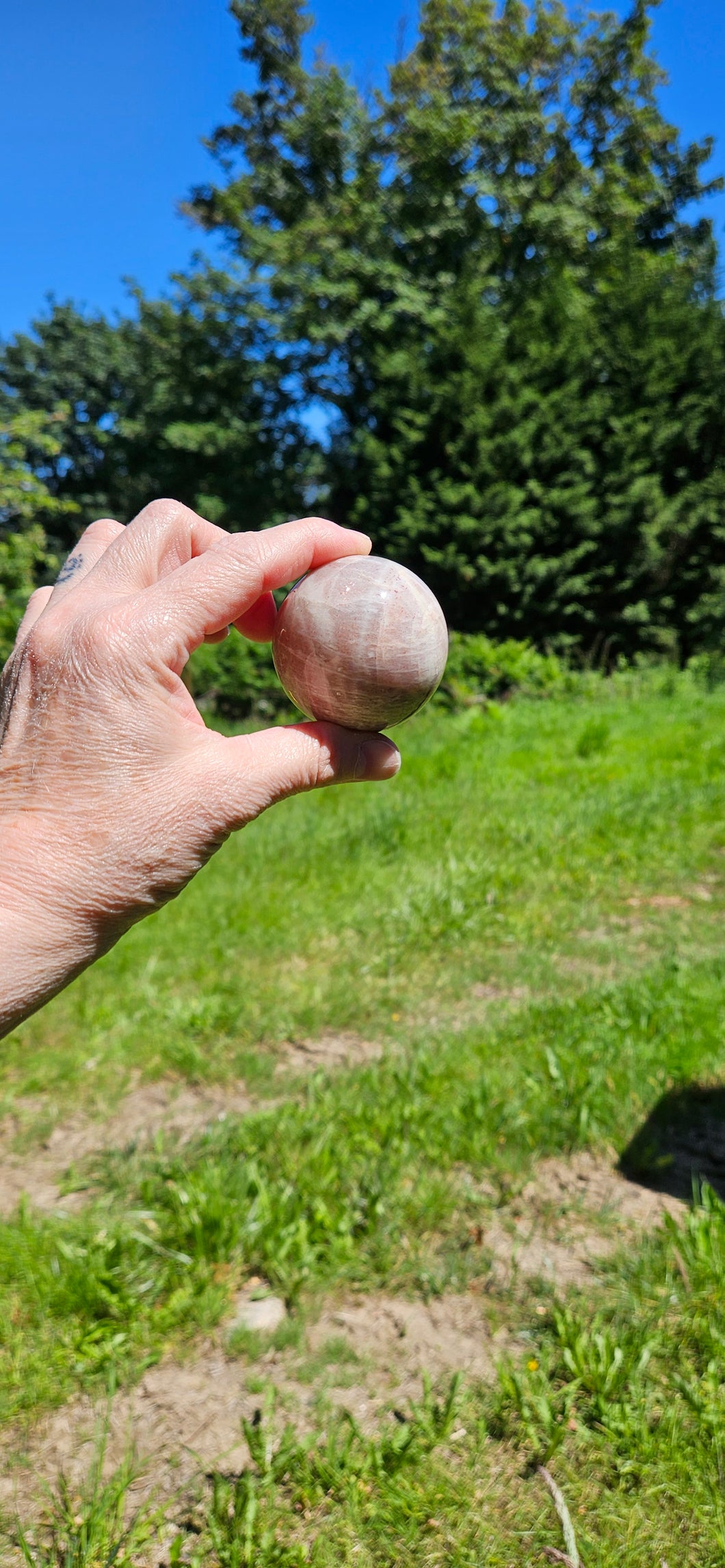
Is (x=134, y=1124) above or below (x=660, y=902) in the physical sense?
below

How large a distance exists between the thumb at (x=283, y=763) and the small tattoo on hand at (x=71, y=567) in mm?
446

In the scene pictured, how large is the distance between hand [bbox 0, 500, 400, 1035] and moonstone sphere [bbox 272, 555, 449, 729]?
0.21m

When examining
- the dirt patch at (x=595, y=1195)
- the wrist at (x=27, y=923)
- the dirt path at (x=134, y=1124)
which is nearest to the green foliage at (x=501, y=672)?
the dirt path at (x=134, y=1124)

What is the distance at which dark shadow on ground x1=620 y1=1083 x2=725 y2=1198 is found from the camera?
3033mm

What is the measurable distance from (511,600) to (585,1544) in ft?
46.3

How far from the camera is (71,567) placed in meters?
1.92

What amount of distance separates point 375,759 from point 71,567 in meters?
0.73

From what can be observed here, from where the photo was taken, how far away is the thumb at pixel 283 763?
66.1 inches

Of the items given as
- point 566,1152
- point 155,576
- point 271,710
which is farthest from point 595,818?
point 271,710

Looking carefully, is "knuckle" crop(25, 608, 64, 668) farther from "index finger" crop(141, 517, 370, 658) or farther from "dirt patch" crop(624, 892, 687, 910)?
"dirt patch" crop(624, 892, 687, 910)

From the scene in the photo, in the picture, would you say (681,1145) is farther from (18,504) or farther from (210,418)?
(210,418)

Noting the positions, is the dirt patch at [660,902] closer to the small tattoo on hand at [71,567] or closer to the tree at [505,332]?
the small tattoo on hand at [71,567]

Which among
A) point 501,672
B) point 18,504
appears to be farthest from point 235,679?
point 18,504

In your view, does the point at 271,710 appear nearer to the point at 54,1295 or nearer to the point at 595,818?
the point at 595,818
